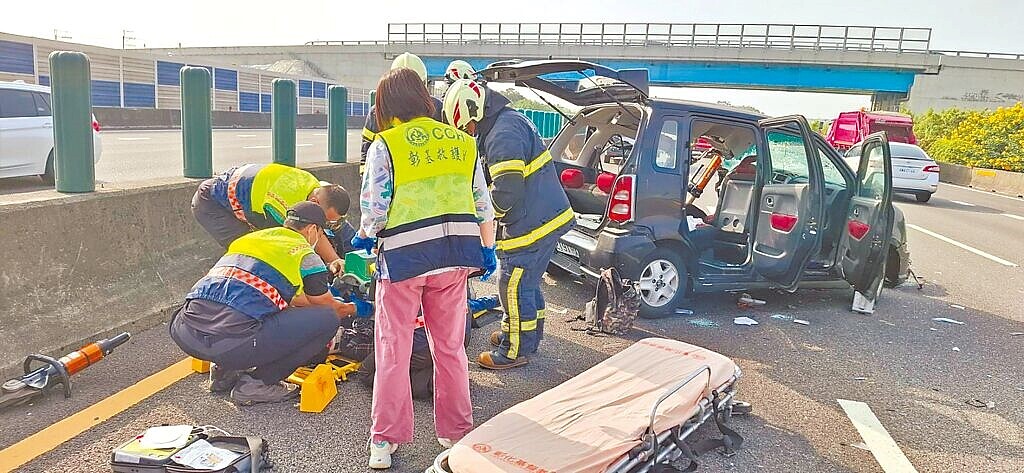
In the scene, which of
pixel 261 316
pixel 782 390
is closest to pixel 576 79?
pixel 782 390

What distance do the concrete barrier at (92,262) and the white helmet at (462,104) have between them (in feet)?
7.38

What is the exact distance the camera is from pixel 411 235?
10.0 feet

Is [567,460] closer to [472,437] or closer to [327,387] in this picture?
[472,437]

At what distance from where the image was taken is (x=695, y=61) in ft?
131

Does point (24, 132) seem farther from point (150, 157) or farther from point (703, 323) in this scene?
point (703, 323)

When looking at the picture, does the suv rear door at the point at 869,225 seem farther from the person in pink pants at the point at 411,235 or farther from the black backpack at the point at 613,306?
the person in pink pants at the point at 411,235

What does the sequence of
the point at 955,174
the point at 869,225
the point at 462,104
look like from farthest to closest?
the point at 955,174
the point at 869,225
the point at 462,104

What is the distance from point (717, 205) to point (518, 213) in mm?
2976

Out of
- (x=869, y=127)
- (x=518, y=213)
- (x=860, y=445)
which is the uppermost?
(x=869, y=127)

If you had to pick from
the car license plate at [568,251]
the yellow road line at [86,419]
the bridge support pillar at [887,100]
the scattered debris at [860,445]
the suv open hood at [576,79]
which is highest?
the bridge support pillar at [887,100]

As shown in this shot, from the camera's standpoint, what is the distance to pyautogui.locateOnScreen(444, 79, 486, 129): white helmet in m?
4.05

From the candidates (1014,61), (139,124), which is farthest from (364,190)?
(1014,61)

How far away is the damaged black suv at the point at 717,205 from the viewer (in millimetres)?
5504

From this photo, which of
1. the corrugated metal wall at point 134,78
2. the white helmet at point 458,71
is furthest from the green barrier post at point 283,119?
the corrugated metal wall at point 134,78
